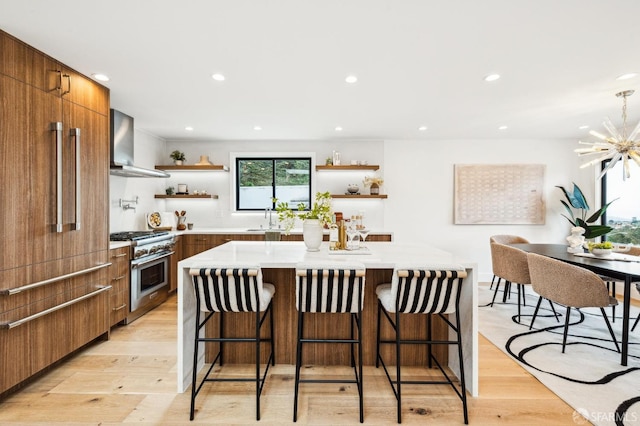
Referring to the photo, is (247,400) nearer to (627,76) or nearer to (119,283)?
(119,283)

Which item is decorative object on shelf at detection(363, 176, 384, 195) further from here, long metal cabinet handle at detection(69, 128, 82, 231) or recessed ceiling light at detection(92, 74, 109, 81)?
long metal cabinet handle at detection(69, 128, 82, 231)

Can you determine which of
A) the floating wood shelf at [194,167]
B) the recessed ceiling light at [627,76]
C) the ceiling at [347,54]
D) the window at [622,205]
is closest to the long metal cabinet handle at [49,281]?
the ceiling at [347,54]

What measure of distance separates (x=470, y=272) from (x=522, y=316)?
2172 millimetres

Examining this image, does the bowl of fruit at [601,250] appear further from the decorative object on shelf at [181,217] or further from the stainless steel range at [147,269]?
the decorative object on shelf at [181,217]

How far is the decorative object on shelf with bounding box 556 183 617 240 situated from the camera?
446 cm

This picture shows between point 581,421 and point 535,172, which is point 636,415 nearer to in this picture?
point 581,421

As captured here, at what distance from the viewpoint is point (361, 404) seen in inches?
73.3

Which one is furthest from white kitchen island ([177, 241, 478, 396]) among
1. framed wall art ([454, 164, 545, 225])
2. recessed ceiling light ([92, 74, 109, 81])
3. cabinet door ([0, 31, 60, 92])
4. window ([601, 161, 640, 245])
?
window ([601, 161, 640, 245])

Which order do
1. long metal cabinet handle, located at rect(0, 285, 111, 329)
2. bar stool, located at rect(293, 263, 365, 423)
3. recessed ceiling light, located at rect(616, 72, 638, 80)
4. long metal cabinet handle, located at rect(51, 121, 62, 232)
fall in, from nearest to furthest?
bar stool, located at rect(293, 263, 365, 423) < long metal cabinet handle, located at rect(0, 285, 111, 329) < long metal cabinet handle, located at rect(51, 121, 62, 232) < recessed ceiling light, located at rect(616, 72, 638, 80)

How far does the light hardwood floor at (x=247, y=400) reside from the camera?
1.89 m

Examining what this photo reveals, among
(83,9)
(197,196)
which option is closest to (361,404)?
(83,9)

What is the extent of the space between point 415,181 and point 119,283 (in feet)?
14.9

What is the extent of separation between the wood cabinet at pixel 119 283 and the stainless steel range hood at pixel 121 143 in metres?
0.96

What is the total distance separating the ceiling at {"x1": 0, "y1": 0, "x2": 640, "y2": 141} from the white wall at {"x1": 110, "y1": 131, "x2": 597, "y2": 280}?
4.38 ft
